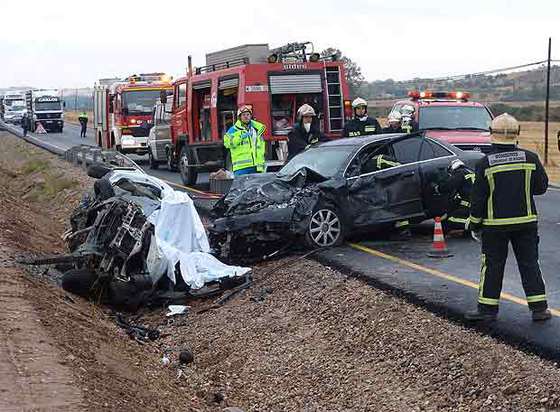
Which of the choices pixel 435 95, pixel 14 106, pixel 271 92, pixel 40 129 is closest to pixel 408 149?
pixel 271 92

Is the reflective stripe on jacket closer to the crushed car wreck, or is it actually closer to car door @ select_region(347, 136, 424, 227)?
car door @ select_region(347, 136, 424, 227)

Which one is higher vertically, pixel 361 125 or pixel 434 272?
pixel 361 125

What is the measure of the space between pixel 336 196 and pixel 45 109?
5757cm

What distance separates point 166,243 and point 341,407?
4.28 meters

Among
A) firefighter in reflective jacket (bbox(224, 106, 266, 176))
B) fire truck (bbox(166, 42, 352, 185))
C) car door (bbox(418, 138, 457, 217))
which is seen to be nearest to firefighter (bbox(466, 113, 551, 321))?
car door (bbox(418, 138, 457, 217))

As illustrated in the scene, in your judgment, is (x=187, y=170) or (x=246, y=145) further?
(x=187, y=170)

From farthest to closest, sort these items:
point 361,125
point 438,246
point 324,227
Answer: point 361,125 < point 324,227 < point 438,246

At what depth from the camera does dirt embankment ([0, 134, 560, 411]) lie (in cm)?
636

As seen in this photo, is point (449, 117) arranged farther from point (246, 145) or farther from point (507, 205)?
point (507, 205)

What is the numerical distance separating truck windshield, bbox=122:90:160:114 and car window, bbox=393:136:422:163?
20594mm

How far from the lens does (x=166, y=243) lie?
35.9 feet

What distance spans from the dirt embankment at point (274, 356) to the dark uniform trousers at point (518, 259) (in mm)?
510

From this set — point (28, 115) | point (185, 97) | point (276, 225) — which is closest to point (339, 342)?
point (276, 225)

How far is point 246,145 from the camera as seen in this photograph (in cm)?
1340
